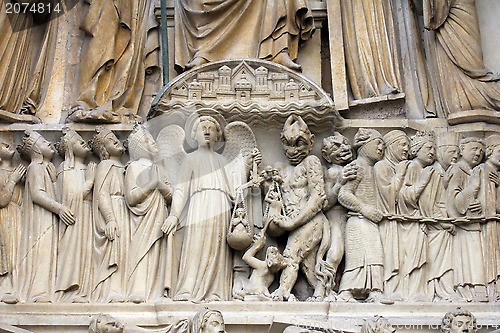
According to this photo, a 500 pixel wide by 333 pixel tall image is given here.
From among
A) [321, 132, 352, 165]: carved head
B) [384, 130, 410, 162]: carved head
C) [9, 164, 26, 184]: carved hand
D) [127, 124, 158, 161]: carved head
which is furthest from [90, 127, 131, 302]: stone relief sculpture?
[384, 130, 410, 162]: carved head

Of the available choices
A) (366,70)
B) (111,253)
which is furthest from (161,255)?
(366,70)

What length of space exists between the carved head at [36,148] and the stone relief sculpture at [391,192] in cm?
279

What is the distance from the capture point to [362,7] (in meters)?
11.3

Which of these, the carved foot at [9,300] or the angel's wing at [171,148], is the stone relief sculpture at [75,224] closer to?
the carved foot at [9,300]

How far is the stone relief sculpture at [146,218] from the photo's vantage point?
10.2 metres

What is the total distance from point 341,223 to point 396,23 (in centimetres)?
206

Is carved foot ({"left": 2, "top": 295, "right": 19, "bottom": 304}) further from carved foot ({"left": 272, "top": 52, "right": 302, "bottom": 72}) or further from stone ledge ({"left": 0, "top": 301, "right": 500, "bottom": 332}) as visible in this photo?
carved foot ({"left": 272, "top": 52, "right": 302, "bottom": 72})

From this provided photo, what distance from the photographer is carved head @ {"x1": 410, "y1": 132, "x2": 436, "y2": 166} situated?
34.9 feet

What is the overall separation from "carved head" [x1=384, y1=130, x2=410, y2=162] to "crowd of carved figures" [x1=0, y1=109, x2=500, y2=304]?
0.01 metres

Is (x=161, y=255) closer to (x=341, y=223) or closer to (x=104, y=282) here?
(x=104, y=282)

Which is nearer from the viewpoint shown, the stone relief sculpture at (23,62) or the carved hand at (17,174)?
the carved hand at (17,174)

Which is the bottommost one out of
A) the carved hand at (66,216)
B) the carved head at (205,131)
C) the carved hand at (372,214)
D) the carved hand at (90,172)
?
the carved hand at (372,214)

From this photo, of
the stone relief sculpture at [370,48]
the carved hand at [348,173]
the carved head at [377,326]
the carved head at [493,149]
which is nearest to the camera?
the carved head at [377,326]

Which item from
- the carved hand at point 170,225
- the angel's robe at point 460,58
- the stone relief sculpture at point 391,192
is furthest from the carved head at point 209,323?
the angel's robe at point 460,58
